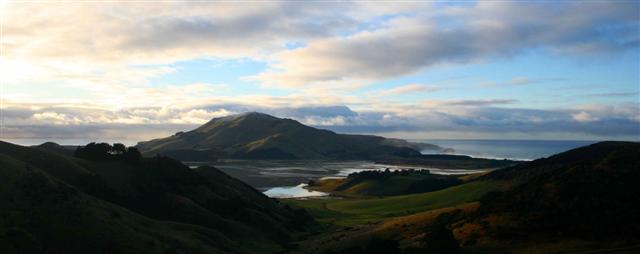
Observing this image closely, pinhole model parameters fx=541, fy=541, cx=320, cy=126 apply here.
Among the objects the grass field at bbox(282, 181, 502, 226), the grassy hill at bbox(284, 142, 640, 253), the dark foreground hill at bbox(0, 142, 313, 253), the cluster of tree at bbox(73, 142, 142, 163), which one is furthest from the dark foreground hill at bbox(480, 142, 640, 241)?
the cluster of tree at bbox(73, 142, 142, 163)

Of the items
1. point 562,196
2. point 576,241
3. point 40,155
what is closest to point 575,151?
point 562,196

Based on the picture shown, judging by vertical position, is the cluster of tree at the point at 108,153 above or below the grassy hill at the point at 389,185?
above

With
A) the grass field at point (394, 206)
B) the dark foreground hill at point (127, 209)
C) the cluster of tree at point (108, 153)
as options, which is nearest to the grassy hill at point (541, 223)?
the dark foreground hill at point (127, 209)

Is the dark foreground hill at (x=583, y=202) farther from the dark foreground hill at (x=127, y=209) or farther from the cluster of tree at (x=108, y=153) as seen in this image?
A: the cluster of tree at (x=108, y=153)

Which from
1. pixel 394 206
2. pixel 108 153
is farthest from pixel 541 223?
pixel 108 153

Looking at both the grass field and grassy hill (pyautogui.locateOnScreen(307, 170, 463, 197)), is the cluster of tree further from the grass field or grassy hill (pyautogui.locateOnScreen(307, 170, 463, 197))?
grassy hill (pyautogui.locateOnScreen(307, 170, 463, 197))

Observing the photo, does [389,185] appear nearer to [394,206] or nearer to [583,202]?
[394,206]
